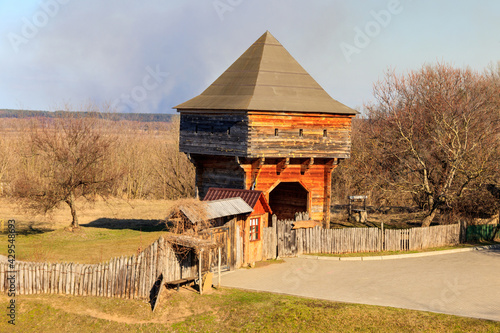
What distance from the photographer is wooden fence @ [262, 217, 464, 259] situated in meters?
23.3

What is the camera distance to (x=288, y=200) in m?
31.5

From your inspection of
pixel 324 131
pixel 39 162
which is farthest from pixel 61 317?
pixel 39 162

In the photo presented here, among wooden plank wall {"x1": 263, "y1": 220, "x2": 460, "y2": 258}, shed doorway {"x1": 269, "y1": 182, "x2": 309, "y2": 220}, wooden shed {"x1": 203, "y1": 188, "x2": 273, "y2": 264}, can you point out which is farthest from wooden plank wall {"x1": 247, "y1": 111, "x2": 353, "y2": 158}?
shed doorway {"x1": 269, "y1": 182, "x2": 309, "y2": 220}

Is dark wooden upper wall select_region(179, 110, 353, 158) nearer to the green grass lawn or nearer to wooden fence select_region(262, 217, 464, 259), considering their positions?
wooden fence select_region(262, 217, 464, 259)

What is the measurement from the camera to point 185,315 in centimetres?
1555

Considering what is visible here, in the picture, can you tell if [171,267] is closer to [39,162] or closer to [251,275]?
[251,275]

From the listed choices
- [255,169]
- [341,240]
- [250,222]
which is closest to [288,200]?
[255,169]

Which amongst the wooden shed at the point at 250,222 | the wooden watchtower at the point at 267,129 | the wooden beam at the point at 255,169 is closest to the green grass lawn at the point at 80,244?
the wooden shed at the point at 250,222

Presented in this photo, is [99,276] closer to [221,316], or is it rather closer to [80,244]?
[221,316]

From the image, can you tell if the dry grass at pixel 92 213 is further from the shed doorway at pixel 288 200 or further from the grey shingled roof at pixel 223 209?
the grey shingled roof at pixel 223 209

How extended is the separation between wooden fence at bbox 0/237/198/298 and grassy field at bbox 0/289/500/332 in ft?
1.07

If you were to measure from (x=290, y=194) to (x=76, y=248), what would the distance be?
483 inches

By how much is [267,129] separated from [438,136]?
37.4ft

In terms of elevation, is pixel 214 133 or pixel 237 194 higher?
pixel 214 133
